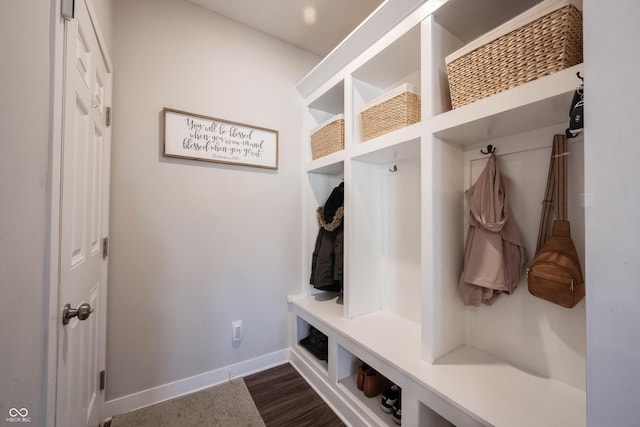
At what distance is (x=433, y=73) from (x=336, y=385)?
1.80m

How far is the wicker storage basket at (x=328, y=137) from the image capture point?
67.8 inches

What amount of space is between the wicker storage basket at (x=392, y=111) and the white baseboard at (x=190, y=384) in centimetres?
179

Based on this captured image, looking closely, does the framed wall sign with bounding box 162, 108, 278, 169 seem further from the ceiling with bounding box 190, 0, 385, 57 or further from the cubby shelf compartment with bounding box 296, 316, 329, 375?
the cubby shelf compartment with bounding box 296, 316, 329, 375

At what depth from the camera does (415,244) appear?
1560mm

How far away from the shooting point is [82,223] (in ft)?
3.21

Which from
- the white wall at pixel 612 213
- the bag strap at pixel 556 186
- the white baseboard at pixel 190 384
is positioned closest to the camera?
the white wall at pixel 612 213

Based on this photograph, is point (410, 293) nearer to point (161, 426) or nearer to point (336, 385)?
point (336, 385)

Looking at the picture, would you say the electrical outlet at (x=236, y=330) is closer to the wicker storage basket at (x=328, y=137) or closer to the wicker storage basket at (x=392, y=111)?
the wicker storage basket at (x=328, y=137)

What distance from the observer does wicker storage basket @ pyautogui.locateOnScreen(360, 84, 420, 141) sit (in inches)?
50.1

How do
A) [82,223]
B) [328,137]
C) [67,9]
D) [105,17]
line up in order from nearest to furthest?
[67,9] < [82,223] < [105,17] < [328,137]

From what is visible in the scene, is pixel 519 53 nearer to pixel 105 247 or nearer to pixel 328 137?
pixel 328 137

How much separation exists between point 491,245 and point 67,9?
1.75m

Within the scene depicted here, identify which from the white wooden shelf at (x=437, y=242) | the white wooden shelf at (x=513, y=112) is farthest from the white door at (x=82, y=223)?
the white wooden shelf at (x=513, y=112)

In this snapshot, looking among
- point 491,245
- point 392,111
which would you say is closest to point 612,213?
point 491,245
